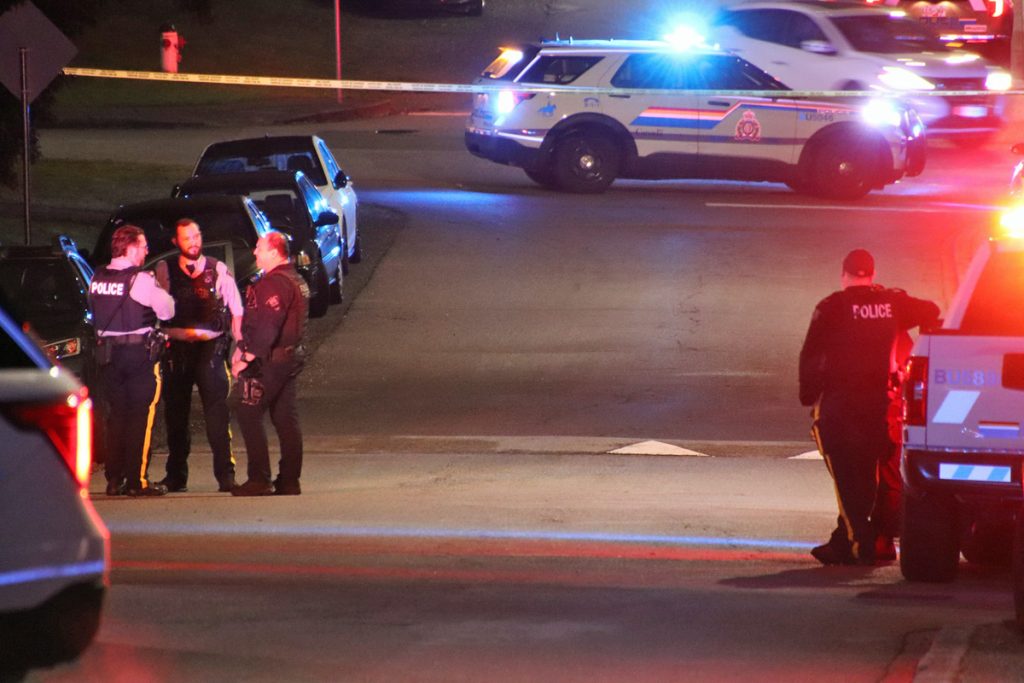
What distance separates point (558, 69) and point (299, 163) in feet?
17.0

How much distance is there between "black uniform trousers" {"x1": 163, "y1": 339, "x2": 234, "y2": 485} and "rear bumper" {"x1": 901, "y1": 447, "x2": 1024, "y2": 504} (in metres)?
4.78

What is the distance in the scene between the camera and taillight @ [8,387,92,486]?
18.3ft

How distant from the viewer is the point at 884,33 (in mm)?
27641

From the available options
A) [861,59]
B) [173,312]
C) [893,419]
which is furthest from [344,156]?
[893,419]

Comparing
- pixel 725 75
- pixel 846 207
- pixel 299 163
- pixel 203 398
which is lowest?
pixel 846 207

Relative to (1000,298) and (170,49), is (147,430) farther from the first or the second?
(170,49)

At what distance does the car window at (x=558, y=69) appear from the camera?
24.9 metres

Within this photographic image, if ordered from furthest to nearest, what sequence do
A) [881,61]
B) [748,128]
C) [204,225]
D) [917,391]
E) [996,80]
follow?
[996,80] → [881,61] → [748,128] → [204,225] → [917,391]

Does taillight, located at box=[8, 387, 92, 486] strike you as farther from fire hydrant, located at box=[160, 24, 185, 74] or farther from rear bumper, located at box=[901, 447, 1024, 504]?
fire hydrant, located at box=[160, 24, 185, 74]

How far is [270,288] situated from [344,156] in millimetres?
18935

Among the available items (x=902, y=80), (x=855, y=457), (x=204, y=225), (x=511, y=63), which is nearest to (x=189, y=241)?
(x=855, y=457)

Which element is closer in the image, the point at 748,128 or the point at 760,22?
the point at 748,128

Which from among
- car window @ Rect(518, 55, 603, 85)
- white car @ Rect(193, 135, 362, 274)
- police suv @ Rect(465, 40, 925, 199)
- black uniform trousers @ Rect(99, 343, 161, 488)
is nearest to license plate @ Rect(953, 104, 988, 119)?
police suv @ Rect(465, 40, 925, 199)

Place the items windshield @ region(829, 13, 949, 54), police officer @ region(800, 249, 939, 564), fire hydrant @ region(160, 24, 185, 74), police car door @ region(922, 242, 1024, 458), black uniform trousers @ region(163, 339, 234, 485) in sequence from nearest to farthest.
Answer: police car door @ region(922, 242, 1024, 458) → police officer @ region(800, 249, 939, 564) → black uniform trousers @ region(163, 339, 234, 485) → windshield @ region(829, 13, 949, 54) → fire hydrant @ region(160, 24, 185, 74)
